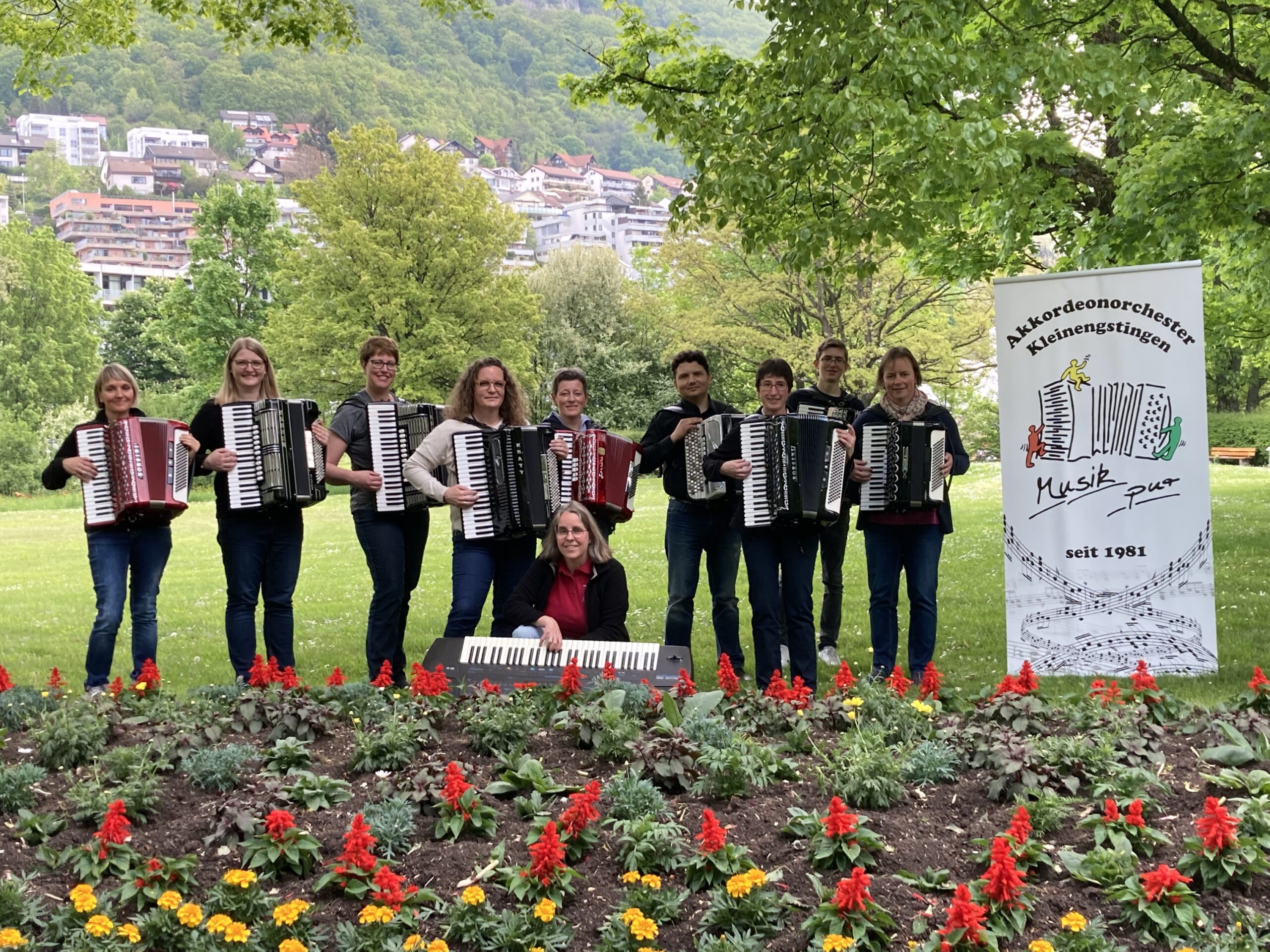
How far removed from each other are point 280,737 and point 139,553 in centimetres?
312

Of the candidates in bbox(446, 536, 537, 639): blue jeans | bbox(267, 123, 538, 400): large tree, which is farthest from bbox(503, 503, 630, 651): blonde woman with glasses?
bbox(267, 123, 538, 400): large tree

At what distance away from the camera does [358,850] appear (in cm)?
355

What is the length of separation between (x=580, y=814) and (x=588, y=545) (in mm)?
2966

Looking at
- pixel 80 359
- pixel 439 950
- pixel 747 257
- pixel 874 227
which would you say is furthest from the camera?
pixel 80 359

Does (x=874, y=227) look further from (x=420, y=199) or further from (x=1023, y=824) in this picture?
(x=420, y=199)

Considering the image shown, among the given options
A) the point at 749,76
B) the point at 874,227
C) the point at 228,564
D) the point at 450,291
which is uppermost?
the point at 450,291

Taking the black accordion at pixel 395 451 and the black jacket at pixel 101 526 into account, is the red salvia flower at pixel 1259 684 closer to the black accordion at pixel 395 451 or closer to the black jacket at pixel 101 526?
the black jacket at pixel 101 526

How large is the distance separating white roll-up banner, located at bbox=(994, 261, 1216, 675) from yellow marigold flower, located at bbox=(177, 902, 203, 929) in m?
5.86

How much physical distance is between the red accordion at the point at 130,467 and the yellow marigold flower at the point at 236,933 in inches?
164

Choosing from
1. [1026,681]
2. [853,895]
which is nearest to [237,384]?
[1026,681]

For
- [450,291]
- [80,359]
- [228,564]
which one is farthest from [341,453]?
[80,359]

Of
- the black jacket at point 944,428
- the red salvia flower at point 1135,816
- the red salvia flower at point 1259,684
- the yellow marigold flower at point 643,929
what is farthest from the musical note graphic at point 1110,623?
the yellow marigold flower at point 643,929

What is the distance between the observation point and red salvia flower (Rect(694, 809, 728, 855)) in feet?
11.7

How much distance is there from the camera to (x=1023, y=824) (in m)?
3.62
